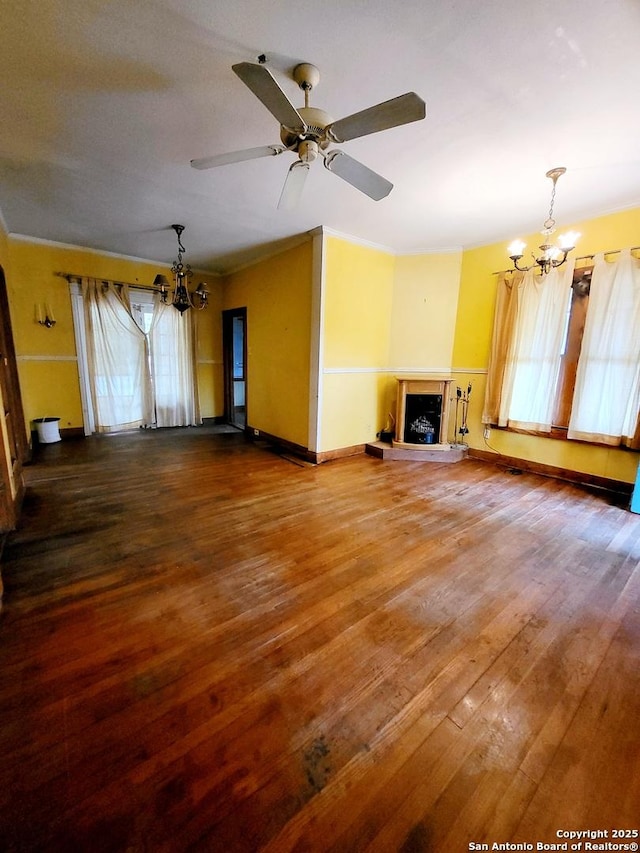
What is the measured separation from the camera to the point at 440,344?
191 inches

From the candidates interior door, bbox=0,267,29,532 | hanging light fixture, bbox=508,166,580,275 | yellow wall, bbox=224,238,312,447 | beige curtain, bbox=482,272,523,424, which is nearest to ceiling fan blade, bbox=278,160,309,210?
yellow wall, bbox=224,238,312,447

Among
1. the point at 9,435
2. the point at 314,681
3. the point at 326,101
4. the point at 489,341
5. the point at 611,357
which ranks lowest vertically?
the point at 314,681

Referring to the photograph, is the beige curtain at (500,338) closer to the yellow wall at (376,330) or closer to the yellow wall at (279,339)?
the yellow wall at (376,330)

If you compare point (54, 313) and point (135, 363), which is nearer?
point (54, 313)

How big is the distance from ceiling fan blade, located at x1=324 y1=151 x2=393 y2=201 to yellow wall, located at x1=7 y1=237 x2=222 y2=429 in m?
4.59

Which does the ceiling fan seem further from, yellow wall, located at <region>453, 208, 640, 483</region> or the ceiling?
yellow wall, located at <region>453, 208, 640, 483</region>

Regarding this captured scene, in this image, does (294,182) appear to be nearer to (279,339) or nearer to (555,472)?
(279,339)

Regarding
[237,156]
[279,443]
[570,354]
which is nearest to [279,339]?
[279,443]

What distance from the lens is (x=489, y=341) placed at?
4.47 m

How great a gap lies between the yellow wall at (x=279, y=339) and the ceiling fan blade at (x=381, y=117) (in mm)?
2594

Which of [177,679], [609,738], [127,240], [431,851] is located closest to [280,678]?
[177,679]

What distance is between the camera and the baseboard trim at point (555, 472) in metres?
3.57

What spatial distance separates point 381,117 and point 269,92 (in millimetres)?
500

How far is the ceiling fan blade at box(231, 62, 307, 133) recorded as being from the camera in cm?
133
